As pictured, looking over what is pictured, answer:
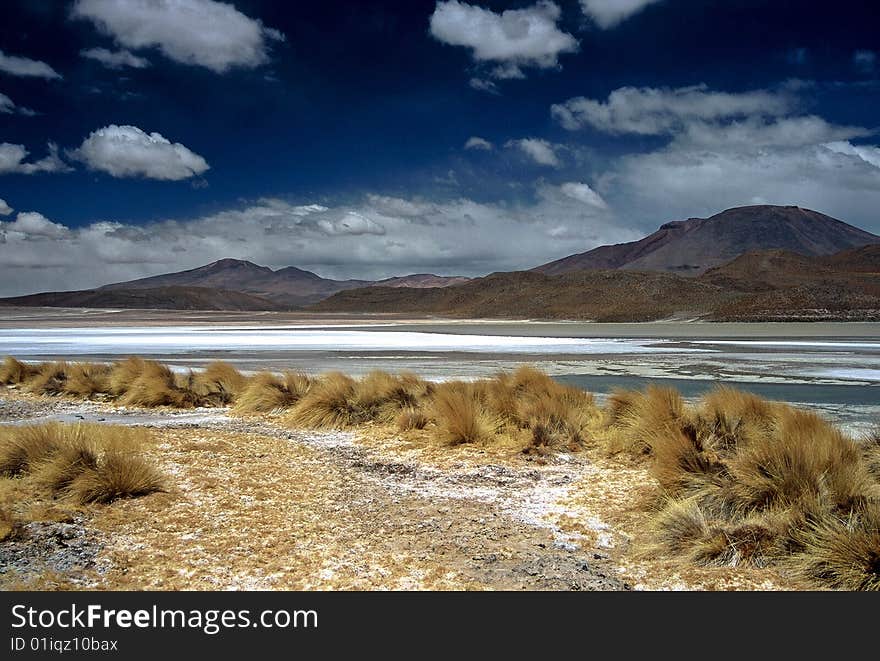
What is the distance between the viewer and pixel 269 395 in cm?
1202

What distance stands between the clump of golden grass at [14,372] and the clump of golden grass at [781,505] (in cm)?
1533

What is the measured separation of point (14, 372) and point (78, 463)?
12.6 m

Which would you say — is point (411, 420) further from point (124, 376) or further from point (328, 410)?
point (124, 376)

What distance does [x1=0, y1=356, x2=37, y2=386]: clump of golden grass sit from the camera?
16.5 m

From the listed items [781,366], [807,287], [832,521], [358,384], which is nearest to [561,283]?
[807,287]

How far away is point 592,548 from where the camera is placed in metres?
5.08

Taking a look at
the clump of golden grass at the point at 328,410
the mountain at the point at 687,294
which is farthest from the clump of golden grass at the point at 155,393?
the mountain at the point at 687,294

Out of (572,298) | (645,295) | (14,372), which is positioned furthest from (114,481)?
(572,298)

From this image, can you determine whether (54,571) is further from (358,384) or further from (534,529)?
(358,384)

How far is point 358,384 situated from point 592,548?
751 centimetres

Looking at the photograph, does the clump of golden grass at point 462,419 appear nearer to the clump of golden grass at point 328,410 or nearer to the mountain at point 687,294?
the clump of golden grass at point 328,410

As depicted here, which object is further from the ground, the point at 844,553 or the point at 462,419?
the point at 462,419

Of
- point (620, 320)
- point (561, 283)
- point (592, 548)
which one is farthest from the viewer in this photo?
point (561, 283)
